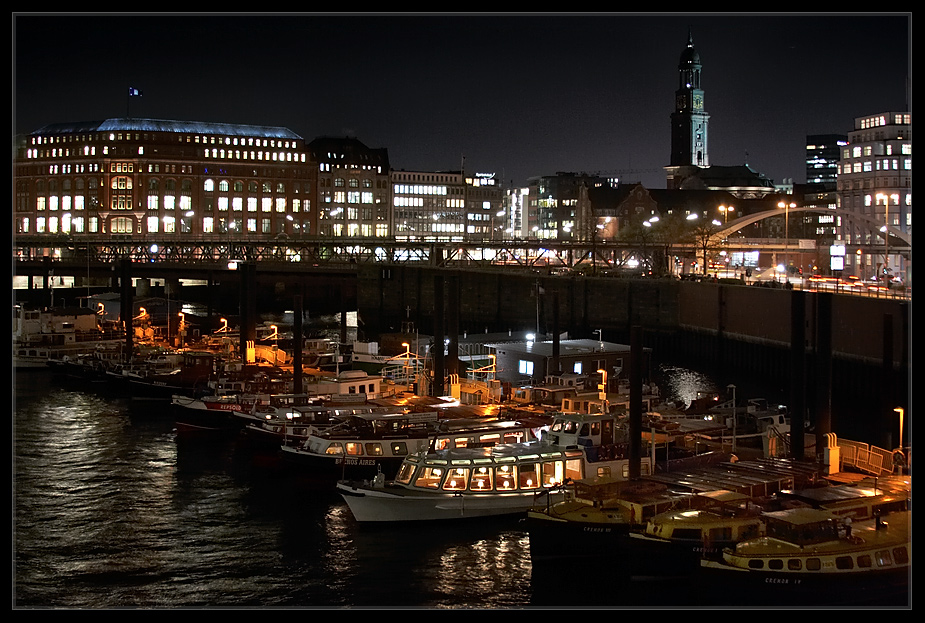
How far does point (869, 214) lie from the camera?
91.2 meters

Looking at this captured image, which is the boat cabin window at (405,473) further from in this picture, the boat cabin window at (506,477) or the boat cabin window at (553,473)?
the boat cabin window at (553,473)

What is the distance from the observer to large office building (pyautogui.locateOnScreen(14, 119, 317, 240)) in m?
154

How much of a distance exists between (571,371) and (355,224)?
130 meters

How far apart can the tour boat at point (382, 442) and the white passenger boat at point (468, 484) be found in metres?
2.73

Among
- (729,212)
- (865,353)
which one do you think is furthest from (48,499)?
(729,212)

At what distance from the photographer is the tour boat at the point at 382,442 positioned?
3197cm

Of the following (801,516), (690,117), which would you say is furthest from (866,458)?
(690,117)

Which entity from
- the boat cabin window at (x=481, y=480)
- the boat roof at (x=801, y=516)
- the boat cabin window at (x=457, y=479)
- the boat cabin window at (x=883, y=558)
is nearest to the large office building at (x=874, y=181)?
the boat cabin window at (x=481, y=480)

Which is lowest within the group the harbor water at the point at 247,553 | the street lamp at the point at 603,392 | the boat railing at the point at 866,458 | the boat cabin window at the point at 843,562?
the harbor water at the point at 247,553

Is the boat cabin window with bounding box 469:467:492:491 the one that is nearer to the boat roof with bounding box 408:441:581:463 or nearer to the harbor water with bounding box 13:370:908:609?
the boat roof with bounding box 408:441:581:463

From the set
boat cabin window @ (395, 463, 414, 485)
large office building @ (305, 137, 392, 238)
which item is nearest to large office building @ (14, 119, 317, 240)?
large office building @ (305, 137, 392, 238)

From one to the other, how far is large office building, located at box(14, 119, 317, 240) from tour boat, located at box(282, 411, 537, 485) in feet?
386

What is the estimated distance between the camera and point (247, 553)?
2620 cm

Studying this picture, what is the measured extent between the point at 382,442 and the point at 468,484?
5.06 m
